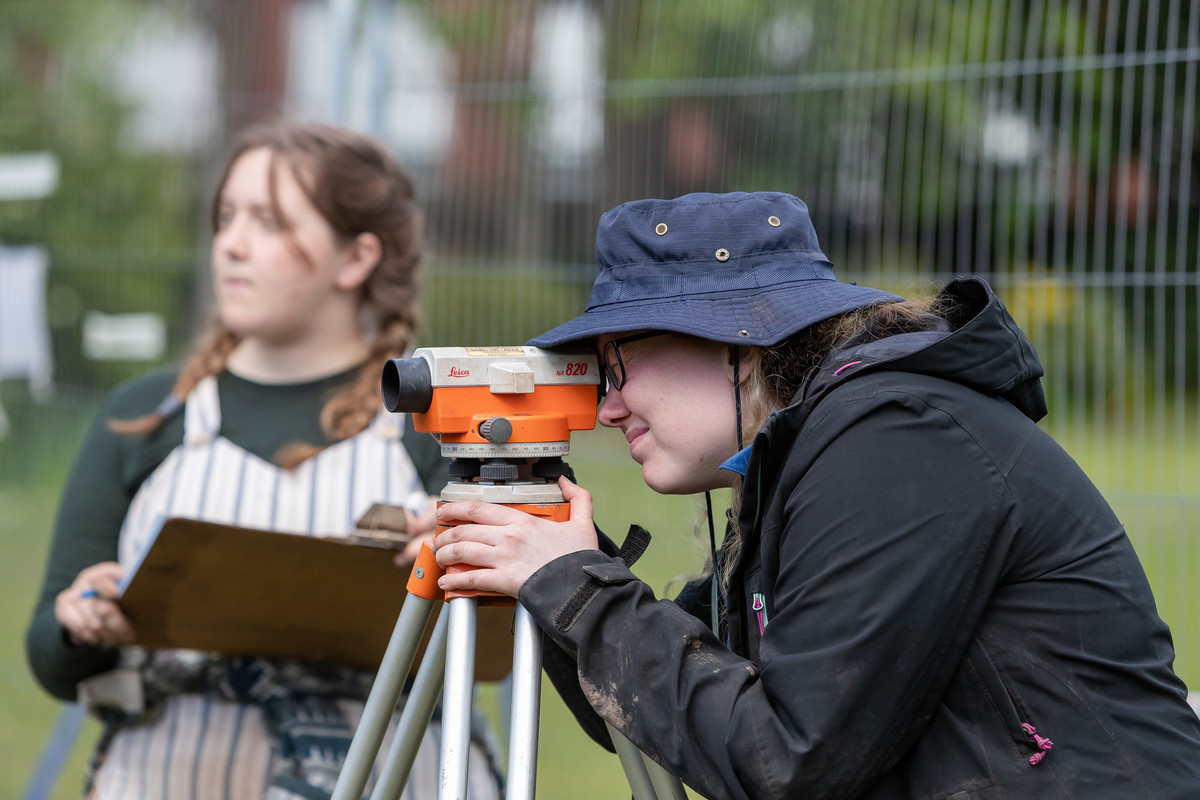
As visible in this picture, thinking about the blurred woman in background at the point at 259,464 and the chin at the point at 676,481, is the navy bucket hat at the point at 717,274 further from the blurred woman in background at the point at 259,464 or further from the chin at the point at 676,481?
the blurred woman in background at the point at 259,464

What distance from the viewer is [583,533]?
1.53 meters

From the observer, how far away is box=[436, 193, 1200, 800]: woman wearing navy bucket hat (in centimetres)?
127

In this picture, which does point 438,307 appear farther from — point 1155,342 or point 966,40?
point 1155,342

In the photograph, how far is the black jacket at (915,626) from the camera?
4.17 ft

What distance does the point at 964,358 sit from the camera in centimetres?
140

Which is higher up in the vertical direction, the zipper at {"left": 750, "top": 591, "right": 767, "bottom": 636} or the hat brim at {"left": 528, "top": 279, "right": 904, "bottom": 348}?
the hat brim at {"left": 528, "top": 279, "right": 904, "bottom": 348}

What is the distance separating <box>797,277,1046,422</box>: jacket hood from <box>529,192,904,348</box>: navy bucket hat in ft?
0.32

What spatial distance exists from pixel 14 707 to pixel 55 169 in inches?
97.0

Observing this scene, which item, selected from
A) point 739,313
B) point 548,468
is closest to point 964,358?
point 739,313

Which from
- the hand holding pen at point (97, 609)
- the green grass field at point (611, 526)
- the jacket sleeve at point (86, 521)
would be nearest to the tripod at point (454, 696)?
the green grass field at point (611, 526)

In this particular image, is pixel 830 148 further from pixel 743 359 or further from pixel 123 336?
pixel 123 336

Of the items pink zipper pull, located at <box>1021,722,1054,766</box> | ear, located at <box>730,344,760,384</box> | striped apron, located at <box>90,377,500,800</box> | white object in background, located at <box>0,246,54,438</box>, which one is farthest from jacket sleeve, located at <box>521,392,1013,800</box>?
white object in background, located at <box>0,246,54,438</box>

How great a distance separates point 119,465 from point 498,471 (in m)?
1.21

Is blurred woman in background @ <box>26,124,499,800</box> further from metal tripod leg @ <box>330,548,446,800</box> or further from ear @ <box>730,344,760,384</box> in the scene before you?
ear @ <box>730,344,760,384</box>
